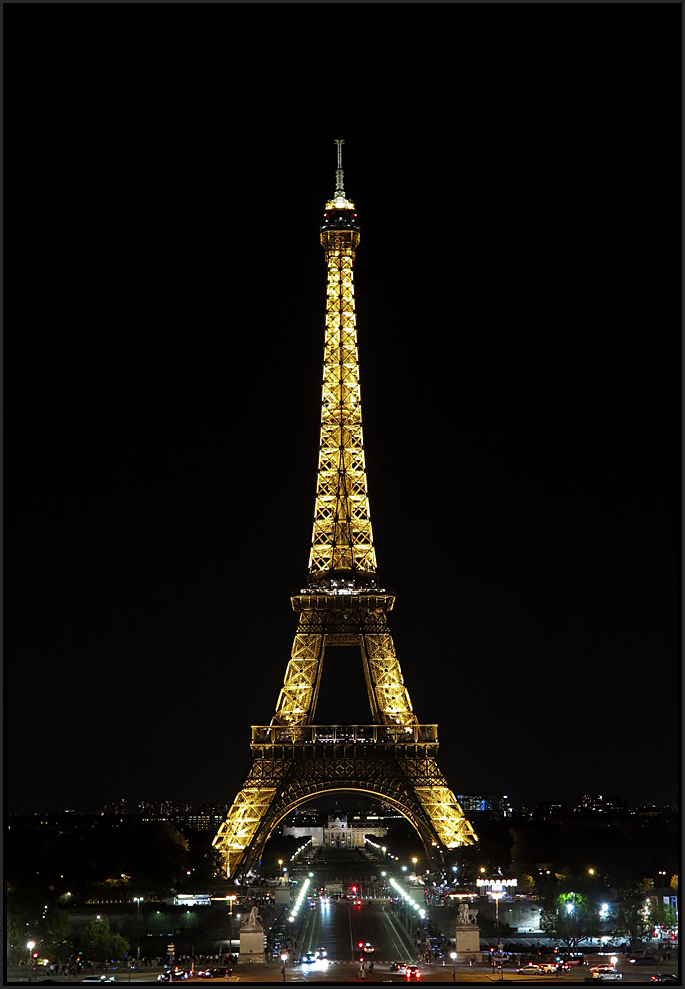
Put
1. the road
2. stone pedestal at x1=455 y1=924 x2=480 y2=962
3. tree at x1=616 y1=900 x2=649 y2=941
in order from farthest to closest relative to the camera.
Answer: tree at x1=616 y1=900 x2=649 y2=941 → the road → stone pedestal at x1=455 y1=924 x2=480 y2=962

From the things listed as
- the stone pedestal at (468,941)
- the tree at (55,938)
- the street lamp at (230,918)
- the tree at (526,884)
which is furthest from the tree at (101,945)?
the tree at (526,884)

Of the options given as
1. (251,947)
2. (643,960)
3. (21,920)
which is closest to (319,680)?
(251,947)

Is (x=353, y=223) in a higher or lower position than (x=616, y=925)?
higher

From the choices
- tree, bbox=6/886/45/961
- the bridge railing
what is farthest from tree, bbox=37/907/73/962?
the bridge railing

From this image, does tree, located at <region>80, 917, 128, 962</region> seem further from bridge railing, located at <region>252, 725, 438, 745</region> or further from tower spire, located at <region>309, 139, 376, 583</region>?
tower spire, located at <region>309, 139, 376, 583</region>

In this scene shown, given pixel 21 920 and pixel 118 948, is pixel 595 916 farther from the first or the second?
pixel 21 920

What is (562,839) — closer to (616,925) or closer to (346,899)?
(346,899)

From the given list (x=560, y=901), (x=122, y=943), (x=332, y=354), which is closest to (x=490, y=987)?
(x=122, y=943)
